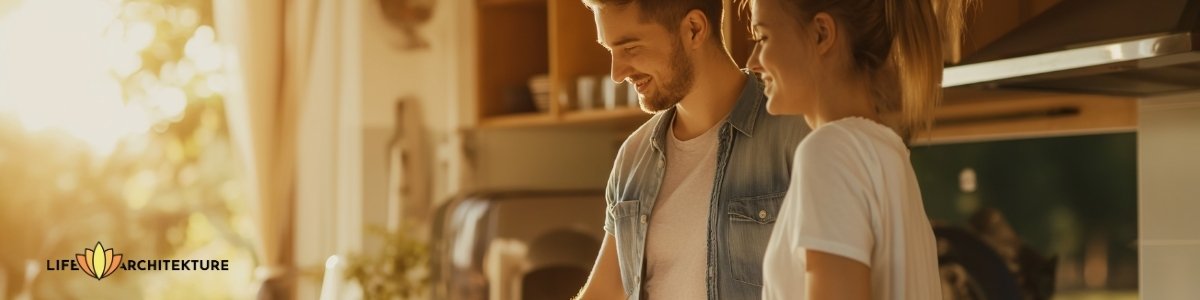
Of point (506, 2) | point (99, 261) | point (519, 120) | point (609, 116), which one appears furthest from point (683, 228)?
point (99, 261)

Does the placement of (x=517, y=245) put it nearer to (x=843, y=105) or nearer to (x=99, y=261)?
(x=99, y=261)

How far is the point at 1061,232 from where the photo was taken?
2.19m

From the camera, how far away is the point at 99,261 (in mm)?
3105

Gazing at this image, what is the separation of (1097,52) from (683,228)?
63 cm

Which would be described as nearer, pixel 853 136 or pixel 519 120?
pixel 853 136

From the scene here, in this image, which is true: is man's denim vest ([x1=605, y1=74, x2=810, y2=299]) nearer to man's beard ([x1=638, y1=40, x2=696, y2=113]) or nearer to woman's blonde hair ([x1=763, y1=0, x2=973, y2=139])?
man's beard ([x1=638, y1=40, x2=696, y2=113])

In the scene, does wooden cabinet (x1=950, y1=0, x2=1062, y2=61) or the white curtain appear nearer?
wooden cabinet (x1=950, y1=0, x2=1062, y2=61)

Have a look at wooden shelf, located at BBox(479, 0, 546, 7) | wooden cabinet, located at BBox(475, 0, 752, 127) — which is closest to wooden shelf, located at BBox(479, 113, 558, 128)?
wooden cabinet, located at BBox(475, 0, 752, 127)

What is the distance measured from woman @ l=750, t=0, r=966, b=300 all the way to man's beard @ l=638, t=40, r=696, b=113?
1.22ft

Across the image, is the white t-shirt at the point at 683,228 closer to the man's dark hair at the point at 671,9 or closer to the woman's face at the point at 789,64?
the man's dark hair at the point at 671,9

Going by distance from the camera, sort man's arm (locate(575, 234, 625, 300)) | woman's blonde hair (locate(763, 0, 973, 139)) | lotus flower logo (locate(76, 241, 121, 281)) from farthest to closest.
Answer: lotus flower logo (locate(76, 241, 121, 281)) < man's arm (locate(575, 234, 625, 300)) < woman's blonde hair (locate(763, 0, 973, 139))

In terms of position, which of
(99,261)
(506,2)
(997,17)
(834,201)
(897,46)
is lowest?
(99,261)

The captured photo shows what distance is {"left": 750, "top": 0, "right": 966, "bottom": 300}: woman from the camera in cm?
81

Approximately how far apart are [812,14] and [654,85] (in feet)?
1.41
